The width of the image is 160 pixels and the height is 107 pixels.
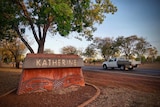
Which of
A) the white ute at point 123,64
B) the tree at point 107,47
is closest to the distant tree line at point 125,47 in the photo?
the tree at point 107,47

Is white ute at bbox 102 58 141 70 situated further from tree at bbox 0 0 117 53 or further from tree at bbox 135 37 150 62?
tree at bbox 135 37 150 62

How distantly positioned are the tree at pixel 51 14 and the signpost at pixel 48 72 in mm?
1669

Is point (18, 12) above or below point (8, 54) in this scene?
above

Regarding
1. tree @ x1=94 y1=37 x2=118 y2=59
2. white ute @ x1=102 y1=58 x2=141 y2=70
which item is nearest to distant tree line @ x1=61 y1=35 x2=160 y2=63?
tree @ x1=94 y1=37 x2=118 y2=59

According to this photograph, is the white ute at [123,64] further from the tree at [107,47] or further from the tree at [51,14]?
the tree at [107,47]

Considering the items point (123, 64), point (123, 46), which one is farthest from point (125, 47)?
point (123, 64)

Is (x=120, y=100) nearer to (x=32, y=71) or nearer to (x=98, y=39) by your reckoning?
(x=32, y=71)

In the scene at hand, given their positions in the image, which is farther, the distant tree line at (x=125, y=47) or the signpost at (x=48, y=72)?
the distant tree line at (x=125, y=47)

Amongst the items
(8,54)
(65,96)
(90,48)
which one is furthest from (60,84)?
(90,48)

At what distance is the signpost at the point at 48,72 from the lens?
6500 millimetres

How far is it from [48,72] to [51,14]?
129 inches

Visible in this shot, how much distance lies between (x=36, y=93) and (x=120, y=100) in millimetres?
3939

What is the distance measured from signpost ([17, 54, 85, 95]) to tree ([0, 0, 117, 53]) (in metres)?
1.67

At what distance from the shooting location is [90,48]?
63.9 meters
